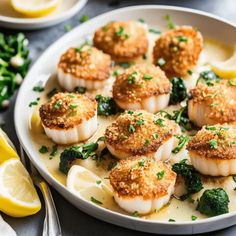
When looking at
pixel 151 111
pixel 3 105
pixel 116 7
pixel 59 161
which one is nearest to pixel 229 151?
pixel 151 111

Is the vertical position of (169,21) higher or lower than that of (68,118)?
higher

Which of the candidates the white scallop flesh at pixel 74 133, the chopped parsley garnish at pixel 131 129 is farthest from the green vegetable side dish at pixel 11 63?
→ the chopped parsley garnish at pixel 131 129

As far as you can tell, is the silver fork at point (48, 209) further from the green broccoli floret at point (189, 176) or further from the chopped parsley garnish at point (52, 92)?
the green broccoli floret at point (189, 176)

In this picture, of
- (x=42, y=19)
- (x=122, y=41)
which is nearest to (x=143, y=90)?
(x=122, y=41)

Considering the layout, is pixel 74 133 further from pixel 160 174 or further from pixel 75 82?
pixel 160 174

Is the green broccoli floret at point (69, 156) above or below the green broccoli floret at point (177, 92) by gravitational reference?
below

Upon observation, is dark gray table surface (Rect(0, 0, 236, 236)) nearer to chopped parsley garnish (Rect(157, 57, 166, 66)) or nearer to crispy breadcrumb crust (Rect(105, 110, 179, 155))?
crispy breadcrumb crust (Rect(105, 110, 179, 155))

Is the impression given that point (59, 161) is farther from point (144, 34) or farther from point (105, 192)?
point (144, 34)
